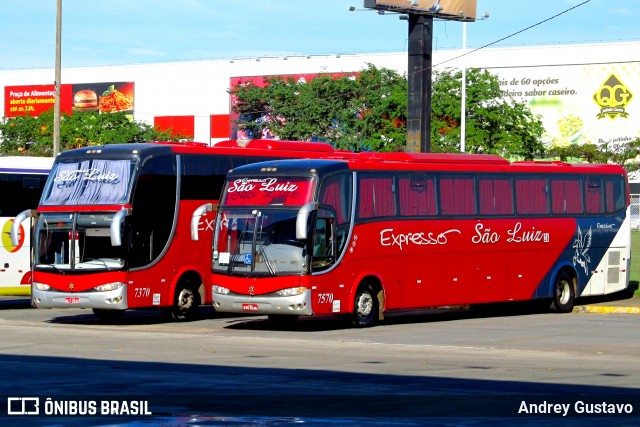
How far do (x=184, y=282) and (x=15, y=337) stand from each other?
5.66 m

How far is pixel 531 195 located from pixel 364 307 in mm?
6290

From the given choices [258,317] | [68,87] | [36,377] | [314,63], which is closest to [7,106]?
[68,87]

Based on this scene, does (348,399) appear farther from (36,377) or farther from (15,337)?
Answer: (15,337)

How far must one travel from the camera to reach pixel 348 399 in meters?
13.5

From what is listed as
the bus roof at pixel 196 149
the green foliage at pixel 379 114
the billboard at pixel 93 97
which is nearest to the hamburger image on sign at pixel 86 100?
the billboard at pixel 93 97

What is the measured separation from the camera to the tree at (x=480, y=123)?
73.0 meters

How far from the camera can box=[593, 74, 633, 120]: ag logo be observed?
101 metres

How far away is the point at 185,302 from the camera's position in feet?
91.8

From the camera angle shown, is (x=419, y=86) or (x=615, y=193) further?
(x=419, y=86)

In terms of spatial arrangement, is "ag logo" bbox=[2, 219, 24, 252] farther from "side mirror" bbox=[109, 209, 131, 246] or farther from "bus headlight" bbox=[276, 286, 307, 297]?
"bus headlight" bbox=[276, 286, 307, 297]

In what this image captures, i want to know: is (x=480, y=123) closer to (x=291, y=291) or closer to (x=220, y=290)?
(x=220, y=290)

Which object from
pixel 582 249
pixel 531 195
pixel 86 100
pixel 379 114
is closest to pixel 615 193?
pixel 582 249

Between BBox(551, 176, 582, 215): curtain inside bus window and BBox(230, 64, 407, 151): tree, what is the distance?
42781 mm

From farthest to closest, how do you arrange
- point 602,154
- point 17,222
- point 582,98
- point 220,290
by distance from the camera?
point 582,98
point 602,154
point 17,222
point 220,290
